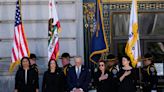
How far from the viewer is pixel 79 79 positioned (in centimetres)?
1239

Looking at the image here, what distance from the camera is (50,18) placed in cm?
1382

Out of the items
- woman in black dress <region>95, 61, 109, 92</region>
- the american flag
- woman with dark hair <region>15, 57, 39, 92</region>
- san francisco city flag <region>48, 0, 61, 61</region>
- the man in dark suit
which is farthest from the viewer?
the american flag

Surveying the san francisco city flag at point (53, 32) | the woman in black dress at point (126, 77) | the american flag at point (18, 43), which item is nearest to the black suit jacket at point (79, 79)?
the woman in black dress at point (126, 77)

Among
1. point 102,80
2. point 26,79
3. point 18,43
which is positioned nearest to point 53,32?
point 18,43

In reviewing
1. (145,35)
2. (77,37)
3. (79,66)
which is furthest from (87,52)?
(79,66)

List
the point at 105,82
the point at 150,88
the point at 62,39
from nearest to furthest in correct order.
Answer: the point at 105,82, the point at 150,88, the point at 62,39

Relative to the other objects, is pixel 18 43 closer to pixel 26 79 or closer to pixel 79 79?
pixel 26 79

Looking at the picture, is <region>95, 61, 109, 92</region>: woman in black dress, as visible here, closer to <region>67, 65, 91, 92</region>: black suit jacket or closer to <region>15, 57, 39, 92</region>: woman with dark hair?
<region>67, 65, 91, 92</region>: black suit jacket

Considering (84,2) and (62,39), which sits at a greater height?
(84,2)

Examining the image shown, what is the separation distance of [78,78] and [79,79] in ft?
0.12

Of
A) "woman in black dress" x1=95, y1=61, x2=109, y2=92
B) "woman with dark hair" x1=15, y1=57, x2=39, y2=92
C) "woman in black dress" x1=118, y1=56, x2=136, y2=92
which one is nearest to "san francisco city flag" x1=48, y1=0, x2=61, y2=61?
Answer: "woman with dark hair" x1=15, y1=57, x2=39, y2=92

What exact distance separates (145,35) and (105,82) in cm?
383

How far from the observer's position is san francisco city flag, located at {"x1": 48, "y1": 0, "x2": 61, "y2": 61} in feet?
44.9

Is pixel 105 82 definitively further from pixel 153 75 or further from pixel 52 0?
pixel 52 0
